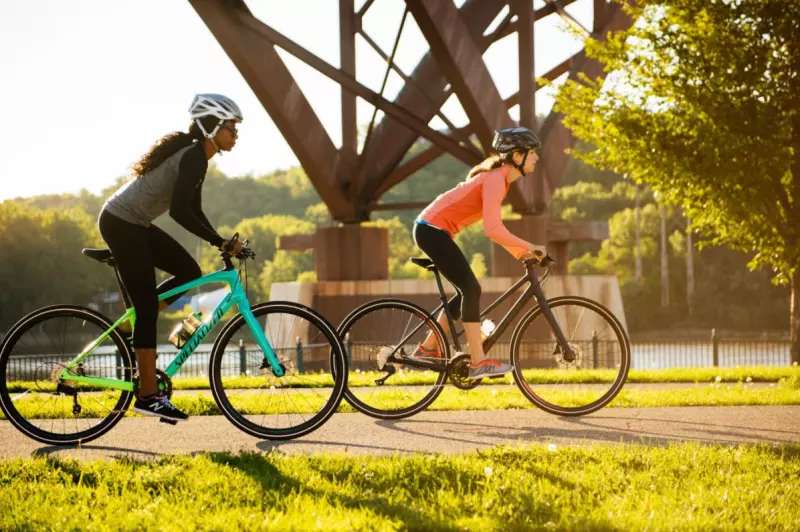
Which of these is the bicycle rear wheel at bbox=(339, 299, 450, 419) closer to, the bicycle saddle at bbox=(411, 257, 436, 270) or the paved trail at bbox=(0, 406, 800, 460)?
the paved trail at bbox=(0, 406, 800, 460)

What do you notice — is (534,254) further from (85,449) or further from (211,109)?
(85,449)

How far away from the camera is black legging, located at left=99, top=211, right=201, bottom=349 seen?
20.1ft

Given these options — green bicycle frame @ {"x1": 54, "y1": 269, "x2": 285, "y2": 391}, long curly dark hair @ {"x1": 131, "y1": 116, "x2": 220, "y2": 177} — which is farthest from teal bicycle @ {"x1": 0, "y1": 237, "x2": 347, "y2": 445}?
long curly dark hair @ {"x1": 131, "y1": 116, "x2": 220, "y2": 177}

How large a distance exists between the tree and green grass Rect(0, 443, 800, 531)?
832 cm

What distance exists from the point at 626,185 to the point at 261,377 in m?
71.8

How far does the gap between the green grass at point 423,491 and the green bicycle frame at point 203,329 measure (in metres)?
0.85

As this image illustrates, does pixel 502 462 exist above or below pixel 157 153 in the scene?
below

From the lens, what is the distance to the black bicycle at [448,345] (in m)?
7.20

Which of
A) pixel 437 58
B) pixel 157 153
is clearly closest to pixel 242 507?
pixel 157 153

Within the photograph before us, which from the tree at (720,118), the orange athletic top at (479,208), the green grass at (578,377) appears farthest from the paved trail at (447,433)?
the tree at (720,118)

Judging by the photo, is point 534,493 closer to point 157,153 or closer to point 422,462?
point 422,462

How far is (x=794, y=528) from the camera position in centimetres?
433

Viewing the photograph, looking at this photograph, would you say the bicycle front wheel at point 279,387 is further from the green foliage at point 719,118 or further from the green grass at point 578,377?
the green foliage at point 719,118

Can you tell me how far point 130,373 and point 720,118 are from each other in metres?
9.63
